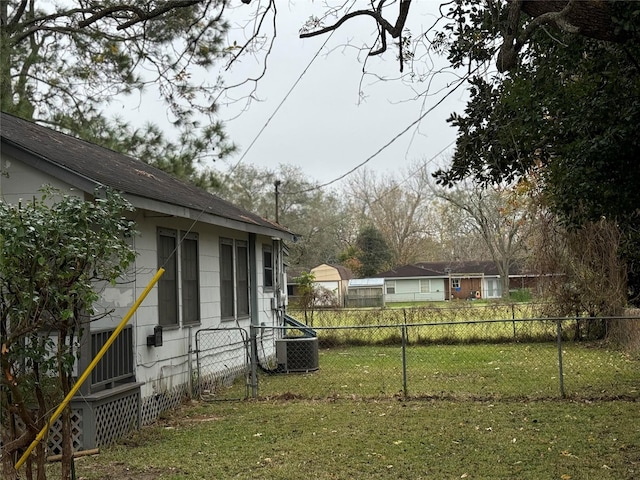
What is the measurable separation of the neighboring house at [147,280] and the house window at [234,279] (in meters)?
0.02

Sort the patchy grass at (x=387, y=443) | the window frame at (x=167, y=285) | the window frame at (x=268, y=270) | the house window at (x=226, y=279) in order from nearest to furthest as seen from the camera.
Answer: the patchy grass at (x=387, y=443)
the window frame at (x=167, y=285)
the house window at (x=226, y=279)
the window frame at (x=268, y=270)

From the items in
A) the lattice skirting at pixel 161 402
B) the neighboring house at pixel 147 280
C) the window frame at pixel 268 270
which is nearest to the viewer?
the neighboring house at pixel 147 280

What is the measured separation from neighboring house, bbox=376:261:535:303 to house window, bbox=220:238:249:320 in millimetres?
36460

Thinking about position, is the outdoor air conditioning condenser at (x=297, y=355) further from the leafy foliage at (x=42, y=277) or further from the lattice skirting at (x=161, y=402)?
the leafy foliage at (x=42, y=277)

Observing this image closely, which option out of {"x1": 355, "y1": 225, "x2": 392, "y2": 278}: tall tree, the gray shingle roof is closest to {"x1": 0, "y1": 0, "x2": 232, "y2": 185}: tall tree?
the gray shingle roof

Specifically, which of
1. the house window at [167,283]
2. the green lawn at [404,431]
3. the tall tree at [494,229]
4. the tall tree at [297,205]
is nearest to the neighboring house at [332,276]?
the tall tree at [297,205]

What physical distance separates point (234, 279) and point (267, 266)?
7.37 ft

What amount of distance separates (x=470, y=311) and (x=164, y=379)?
13.2 metres

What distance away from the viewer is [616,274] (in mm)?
15875

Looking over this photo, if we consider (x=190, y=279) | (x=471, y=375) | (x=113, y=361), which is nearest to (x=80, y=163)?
(x=113, y=361)

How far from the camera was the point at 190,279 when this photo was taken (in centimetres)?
1023

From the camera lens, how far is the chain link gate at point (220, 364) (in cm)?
1019

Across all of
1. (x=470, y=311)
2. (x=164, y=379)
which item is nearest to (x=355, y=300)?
(x=470, y=311)

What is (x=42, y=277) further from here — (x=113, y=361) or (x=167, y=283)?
(x=167, y=283)
